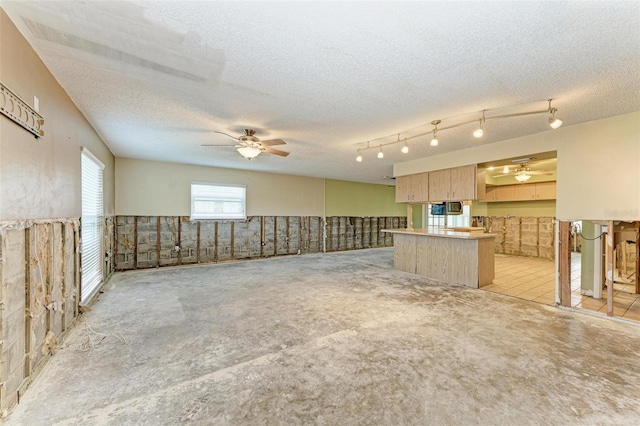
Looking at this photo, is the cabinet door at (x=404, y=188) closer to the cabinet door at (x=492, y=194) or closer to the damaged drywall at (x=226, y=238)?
the damaged drywall at (x=226, y=238)

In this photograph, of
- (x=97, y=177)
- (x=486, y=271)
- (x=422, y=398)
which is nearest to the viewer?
(x=422, y=398)

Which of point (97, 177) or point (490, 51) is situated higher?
point (490, 51)

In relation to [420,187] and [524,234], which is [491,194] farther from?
[420,187]

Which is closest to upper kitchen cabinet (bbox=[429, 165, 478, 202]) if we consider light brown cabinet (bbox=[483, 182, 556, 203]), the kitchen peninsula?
the kitchen peninsula

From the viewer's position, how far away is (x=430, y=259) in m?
5.38

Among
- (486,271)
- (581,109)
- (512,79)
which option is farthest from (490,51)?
(486,271)

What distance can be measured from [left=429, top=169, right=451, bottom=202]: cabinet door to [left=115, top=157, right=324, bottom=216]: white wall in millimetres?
4379

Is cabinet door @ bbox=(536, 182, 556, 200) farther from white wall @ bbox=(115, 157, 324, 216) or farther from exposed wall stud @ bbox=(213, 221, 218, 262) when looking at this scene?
exposed wall stud @ bbox=(213, 221, 218, 262)

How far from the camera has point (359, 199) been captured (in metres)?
10.2

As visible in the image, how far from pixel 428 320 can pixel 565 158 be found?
10.4 feet

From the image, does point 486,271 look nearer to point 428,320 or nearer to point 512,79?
point 428,320

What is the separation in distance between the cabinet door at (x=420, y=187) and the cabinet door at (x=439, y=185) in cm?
11

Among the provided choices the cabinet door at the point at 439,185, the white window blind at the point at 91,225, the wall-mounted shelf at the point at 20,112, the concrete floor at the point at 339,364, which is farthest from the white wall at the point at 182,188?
the wall-mounted shelf at the point at 20,112

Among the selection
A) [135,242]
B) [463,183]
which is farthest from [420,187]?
[135,242]
